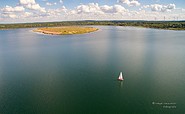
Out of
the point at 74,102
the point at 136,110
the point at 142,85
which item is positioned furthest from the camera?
the point at 142,85

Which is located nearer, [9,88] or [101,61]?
[9,88]

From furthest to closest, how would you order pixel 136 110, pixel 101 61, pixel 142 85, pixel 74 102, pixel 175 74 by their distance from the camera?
pixel 101 61 < pixel 175 74 < pixel 142 85 < pixel 74 102 < pixel 136 110

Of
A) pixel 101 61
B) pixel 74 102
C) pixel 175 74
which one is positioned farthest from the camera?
pixel 101 61

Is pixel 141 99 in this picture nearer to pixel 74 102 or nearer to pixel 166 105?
pixel 166 105

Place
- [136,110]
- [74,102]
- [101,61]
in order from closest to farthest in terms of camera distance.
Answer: [136,110] < [74,102] < [101,61]

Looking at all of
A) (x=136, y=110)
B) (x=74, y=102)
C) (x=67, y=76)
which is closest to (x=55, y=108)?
(x=74, y=102)

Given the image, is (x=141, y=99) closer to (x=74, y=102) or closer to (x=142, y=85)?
(x=142, y=85)

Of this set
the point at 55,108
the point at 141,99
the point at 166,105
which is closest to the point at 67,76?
the point at 55,108

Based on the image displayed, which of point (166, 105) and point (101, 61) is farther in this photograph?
point (101, 61)
